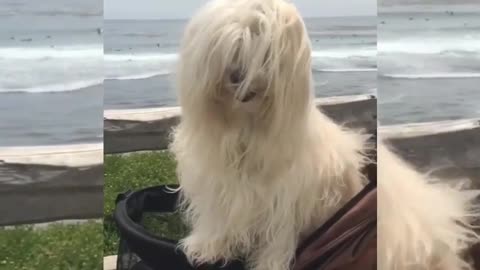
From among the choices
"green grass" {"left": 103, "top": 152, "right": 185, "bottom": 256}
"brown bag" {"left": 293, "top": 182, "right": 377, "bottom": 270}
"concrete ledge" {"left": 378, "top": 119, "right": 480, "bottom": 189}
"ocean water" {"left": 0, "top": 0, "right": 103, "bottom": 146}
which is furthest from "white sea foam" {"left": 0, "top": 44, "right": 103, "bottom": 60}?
"concrete ledge" {"left": 378, "top": 119, "right": 480, "bottom": 189}

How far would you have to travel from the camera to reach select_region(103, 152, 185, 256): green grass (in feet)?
5.33

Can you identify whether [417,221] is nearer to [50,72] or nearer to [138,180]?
[138,180]

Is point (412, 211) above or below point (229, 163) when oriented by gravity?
below

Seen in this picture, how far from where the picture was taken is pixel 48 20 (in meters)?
1.60

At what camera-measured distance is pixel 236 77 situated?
1.45 m

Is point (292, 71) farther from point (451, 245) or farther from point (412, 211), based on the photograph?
point (451, 245)

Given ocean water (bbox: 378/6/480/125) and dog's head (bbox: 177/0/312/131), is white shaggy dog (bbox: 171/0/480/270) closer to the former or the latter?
dog's head (bbox: 177/0/312/131)

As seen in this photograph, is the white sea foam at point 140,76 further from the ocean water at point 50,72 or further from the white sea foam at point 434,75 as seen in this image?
the white sea foam at point 434,75

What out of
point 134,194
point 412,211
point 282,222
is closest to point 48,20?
point 134,194

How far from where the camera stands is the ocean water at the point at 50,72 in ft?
5.23

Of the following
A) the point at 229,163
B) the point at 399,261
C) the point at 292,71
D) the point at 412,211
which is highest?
the point at 292,71

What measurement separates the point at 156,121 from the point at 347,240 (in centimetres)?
54

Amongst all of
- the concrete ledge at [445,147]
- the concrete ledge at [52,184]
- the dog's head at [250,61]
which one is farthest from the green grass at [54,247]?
the concrete ledge at [445,147]

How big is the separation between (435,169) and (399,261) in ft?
0.93
